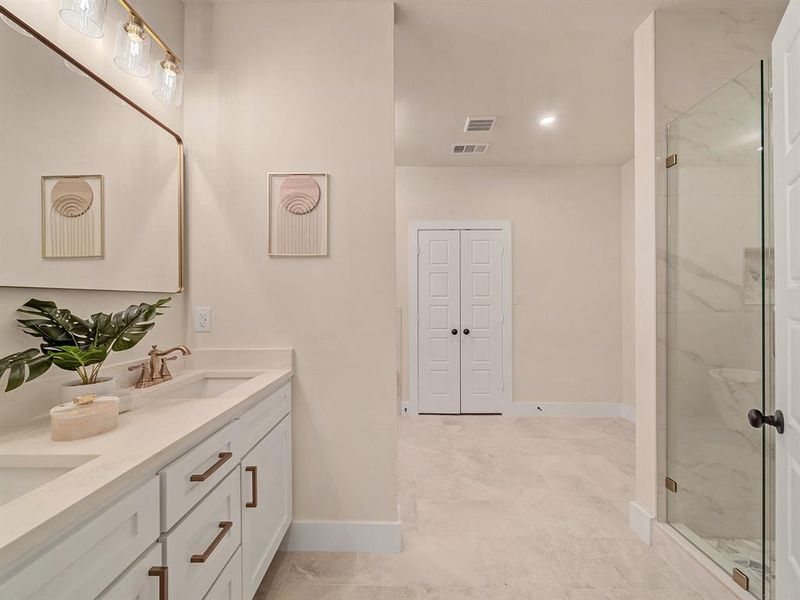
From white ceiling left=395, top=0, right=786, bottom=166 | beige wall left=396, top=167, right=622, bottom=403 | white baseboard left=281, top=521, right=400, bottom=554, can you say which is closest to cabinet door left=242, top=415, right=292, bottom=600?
white baseboard left=281, top=521, right=400, bottom=554

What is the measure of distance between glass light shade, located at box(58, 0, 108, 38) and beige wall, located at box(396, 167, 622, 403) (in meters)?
3.40

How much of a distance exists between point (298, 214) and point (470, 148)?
254 cm

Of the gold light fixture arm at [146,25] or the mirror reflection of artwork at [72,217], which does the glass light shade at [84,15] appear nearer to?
the gold light fixture arm at [146,25]

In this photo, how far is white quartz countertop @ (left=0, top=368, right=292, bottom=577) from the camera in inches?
25.4

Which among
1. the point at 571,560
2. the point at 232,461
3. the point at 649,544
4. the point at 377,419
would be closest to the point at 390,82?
the point at 377,419

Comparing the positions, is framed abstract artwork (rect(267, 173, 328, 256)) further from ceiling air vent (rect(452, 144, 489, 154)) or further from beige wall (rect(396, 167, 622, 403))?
beige wall (rect(396, 167, 622, 403))

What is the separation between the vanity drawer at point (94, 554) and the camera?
0.65 meters

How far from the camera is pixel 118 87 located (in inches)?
66.5

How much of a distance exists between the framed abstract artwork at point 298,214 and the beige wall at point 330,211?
1.8 inches

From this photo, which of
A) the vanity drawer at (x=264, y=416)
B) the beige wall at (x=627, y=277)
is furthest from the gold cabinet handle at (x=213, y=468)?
the beige wall at (x=627, y=277)

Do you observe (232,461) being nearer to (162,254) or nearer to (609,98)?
(162,254)

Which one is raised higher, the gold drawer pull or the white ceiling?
the white ceiling

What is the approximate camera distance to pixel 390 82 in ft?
6.89

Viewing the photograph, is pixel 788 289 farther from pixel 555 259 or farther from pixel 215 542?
pixel 555 259
